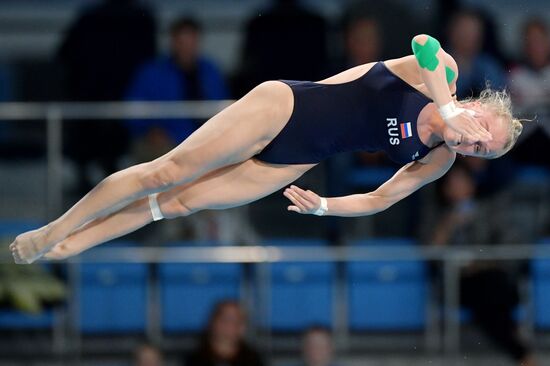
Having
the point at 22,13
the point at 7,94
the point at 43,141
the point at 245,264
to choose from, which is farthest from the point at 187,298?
the point at 22,13

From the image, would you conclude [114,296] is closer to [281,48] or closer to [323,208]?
[281,48]

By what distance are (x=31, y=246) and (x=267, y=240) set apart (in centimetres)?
299

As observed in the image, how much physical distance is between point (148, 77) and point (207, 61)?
482 millimetres

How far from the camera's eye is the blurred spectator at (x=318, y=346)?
29.3ft

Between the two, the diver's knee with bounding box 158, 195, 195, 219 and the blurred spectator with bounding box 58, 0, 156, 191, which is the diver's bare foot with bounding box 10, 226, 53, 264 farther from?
the blurred spectator with bounding box 58, 0, 156, 191

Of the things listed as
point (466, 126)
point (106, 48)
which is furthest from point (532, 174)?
point (466, 126)

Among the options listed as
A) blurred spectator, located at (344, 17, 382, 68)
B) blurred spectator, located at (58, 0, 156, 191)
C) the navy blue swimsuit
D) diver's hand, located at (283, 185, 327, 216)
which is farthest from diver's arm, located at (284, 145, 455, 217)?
blurred spectator, located at (58, 0, 156, 191)

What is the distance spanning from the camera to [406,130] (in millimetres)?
6359

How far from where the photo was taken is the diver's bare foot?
21.6ft

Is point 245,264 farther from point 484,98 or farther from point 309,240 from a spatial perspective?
point 484,98

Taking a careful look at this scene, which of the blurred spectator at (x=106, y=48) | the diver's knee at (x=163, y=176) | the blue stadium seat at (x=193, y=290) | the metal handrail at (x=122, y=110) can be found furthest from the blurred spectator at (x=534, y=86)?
the diver's knee at (x=163, y=176)

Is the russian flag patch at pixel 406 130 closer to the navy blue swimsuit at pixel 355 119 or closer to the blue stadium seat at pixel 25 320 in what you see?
the navy blue swimsuit at pixel 355 119

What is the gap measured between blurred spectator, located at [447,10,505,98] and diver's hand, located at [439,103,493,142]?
10.7ft

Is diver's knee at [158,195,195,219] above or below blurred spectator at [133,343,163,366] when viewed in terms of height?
above
